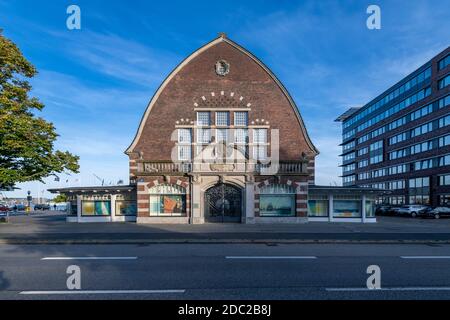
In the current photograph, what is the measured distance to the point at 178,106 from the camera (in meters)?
27.4

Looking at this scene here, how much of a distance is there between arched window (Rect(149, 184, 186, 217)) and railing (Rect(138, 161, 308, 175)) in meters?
1.45

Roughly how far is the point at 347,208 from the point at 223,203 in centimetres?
1157

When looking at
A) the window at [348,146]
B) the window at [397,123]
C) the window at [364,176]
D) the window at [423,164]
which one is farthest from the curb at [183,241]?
the window at [348,146]

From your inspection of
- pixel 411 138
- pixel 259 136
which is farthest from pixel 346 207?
pixel 411 138

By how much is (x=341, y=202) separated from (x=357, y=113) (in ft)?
240

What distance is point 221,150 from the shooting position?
26.1m

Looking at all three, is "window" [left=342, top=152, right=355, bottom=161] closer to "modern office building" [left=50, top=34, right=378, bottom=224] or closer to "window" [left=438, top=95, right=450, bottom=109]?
"window" [left=438, top=95, right=450, bottom=109]

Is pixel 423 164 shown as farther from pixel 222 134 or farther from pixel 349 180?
pixel 222 134

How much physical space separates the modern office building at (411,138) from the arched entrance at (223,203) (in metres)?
43.9

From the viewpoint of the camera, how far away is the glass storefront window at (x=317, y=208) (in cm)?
2691

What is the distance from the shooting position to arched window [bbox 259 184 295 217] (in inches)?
995

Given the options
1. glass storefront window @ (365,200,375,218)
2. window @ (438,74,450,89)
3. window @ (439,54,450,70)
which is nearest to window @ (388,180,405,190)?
window @ (438,74,450,89)

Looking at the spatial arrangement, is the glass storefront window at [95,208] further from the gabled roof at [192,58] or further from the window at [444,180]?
the window at [444,180]
